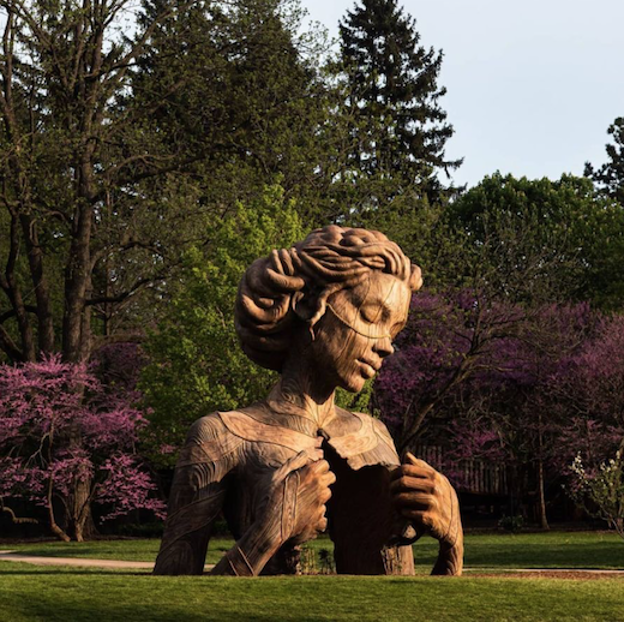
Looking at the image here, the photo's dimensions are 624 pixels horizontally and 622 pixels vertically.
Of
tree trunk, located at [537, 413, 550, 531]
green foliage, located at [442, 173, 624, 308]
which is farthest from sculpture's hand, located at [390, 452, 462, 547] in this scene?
tree trunk, located at [537, 413, 550, 531]

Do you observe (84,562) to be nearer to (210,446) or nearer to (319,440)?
(319,440)

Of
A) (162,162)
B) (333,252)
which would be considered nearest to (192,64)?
(162,162)

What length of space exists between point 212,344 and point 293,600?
39.9 feet

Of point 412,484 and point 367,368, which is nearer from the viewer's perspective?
point 412,484

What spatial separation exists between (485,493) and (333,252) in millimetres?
28203

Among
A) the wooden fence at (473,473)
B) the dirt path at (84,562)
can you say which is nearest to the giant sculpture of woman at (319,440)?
the dirt path at (84,562)

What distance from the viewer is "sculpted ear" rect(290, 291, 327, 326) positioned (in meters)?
5.57

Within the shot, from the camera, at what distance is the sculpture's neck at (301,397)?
572 cm

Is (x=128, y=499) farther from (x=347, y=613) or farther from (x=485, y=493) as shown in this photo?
(x=347, y=613)

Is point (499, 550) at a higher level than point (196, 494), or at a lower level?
lower

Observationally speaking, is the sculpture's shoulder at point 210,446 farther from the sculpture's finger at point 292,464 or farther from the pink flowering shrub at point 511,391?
the pink flowering shrub at point 511,391

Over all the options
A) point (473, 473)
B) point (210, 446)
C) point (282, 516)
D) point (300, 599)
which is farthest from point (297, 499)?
point (473, 473)

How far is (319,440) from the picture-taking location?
5.60m

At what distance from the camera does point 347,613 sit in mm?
4863
